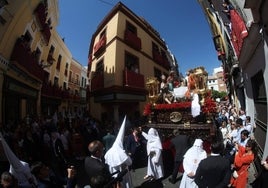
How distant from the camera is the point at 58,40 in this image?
18.0 metres

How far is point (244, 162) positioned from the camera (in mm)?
4383

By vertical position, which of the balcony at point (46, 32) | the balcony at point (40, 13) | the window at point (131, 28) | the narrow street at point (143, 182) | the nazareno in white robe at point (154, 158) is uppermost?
the window at point (131, 28)

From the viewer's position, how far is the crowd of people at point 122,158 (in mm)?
3279

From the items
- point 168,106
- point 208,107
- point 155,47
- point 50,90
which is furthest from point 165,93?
point 155,47

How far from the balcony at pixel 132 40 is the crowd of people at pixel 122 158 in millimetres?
8642

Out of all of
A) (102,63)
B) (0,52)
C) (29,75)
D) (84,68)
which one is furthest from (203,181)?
(84,68)

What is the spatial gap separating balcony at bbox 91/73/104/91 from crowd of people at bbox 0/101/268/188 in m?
6.50

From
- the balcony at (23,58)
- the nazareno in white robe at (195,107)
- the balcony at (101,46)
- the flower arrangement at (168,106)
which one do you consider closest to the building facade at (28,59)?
the balcony at (23,58)

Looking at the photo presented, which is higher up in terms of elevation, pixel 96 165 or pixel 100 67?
pixel 100 67

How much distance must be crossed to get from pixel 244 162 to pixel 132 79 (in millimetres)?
13432

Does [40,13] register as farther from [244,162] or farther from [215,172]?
[215,172]

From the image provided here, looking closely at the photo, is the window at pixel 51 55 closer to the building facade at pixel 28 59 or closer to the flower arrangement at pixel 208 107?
the building facade at pixel 28 59

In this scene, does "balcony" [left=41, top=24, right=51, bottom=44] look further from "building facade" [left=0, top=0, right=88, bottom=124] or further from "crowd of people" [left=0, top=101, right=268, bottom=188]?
"crowd of people" [left=0, top=101, right=268, bottom=188]

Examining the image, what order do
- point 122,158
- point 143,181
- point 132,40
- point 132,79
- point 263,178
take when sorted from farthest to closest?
point 132,40, point 132,79, point 143,181, point 122,158, point 263,178
